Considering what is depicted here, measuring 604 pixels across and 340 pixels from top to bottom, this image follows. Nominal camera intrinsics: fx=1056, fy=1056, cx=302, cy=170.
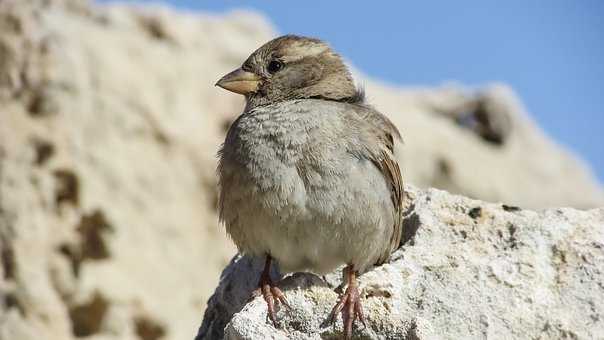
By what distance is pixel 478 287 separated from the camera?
3904mm

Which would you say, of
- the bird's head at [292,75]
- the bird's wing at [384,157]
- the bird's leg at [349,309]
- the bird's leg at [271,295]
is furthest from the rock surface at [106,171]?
the bird's leg at [349,309]

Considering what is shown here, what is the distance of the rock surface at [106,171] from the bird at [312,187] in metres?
2.93

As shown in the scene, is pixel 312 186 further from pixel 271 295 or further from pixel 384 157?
pixel 271 295

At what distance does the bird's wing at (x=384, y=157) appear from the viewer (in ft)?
15.1

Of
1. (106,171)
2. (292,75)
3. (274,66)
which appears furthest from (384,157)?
(106,171)

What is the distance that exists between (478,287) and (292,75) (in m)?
1.72

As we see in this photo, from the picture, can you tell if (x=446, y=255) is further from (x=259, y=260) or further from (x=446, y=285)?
(x=259, y=260)

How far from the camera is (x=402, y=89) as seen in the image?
14289mm

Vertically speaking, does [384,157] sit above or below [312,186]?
above

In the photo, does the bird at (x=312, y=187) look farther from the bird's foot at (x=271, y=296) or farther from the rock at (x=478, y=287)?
the rock at (x=478, y=287)

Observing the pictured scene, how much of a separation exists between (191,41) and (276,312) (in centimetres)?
688

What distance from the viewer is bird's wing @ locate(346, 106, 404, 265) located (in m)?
4.60

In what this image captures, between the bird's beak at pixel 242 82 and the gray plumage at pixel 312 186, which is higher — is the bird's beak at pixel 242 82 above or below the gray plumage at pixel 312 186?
above

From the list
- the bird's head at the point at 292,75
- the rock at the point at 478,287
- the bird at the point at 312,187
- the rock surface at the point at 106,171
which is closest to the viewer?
the rock at the point at 478,287
